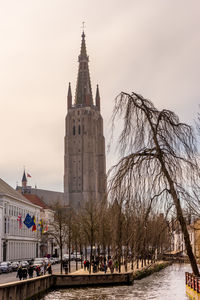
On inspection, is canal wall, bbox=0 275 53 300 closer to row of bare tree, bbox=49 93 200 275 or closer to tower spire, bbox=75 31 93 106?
row of bare tree, bbox=49 93 200 275

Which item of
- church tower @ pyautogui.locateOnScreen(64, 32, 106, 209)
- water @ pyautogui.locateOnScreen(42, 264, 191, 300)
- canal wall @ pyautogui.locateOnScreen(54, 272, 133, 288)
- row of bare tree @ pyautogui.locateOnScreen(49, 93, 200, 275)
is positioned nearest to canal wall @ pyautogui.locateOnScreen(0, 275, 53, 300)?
water @ pyautogui.locateOnScreen(42, 264, 191, 300)

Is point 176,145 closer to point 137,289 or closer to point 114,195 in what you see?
point 114,195

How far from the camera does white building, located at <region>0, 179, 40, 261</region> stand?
241 feet

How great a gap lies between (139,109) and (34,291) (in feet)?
60.4

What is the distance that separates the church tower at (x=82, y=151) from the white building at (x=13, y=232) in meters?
75.6

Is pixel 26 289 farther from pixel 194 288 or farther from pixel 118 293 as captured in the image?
pixel 194 288

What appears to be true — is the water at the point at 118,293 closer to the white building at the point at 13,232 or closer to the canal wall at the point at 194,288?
the canal wall at the point at 194,288

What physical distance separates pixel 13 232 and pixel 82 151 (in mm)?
100003

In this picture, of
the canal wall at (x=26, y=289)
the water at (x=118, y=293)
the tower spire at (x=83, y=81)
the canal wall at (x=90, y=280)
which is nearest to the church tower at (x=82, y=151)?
the tower spire at (x=83, y=81)

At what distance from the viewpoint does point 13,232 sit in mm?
79812

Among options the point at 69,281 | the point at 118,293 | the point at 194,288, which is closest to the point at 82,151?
the point at 69,281

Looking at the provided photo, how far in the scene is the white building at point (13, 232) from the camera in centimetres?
7356

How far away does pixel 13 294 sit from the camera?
24.7 meters

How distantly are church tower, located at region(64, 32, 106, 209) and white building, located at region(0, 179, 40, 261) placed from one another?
7562 centimetres
